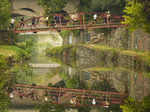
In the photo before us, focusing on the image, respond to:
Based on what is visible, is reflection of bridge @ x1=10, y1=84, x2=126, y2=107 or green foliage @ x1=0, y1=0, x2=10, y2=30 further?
green foliage @ x1=0, y1=0, x2=10, y2=30

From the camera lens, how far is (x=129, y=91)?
830cm

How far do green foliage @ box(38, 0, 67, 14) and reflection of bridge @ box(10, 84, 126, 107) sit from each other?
1186 centimetres

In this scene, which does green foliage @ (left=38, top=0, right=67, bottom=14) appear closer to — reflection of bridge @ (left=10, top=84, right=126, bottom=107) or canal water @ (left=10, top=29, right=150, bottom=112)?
canal water @ (left=10, top=29, right=150, bottom=112)

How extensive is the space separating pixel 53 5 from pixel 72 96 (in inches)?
542

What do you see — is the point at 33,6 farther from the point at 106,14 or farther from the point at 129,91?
the point at 129,91

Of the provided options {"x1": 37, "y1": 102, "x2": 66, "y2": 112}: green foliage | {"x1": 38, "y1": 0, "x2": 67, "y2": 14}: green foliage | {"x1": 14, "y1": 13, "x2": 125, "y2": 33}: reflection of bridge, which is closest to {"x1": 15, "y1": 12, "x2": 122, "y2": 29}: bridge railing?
{"x1": 14, "y1": 13, "x2": 125, "y2": 33}: reflection of bridge

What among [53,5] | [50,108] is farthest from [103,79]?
[53,5]

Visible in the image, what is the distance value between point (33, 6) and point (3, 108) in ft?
64.7

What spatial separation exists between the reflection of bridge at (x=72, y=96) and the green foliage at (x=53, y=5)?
38.9ft

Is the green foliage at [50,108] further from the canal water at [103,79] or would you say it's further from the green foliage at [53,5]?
the green foliage at [53,5]

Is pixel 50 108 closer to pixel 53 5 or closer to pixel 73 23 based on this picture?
pixel 73 23

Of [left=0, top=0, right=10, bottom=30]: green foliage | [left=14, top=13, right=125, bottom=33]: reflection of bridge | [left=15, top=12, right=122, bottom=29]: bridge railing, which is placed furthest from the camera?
[left=0, top=0, right=10, bottom=30]: green foliage

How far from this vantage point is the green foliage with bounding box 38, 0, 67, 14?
21047 millimetres

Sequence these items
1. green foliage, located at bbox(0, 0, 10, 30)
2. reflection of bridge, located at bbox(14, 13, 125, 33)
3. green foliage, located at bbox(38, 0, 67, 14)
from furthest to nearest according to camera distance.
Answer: green foliage, located at bbox(38, 0, 67, 14) < green foliage, located at bbox(0, 0, 10, 30) < reflection of bridge, located at bbox(14, 13, 125, 33)
